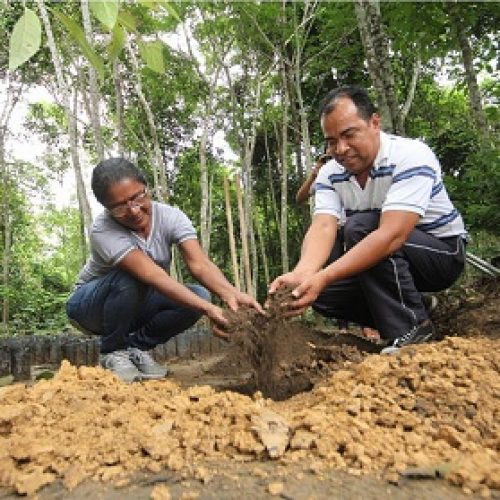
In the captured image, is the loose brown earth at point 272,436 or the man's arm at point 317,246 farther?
the man's arm at point 317,246

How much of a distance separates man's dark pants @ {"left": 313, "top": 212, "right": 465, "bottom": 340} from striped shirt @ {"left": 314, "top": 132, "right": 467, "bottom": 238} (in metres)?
0.08

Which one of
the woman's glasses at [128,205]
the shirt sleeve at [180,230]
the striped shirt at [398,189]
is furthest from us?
the shirt sleeve at [180,230]

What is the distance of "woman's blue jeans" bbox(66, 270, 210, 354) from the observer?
8.26ft

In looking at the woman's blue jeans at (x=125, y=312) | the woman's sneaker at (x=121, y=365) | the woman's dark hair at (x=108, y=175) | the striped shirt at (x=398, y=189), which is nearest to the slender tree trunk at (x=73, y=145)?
the woman's blue jeans at (x=125, y=312)

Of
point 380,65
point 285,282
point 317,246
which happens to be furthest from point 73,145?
point 285,282

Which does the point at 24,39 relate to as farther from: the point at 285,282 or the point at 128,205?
the point at 128,205

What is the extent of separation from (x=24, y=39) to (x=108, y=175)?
1791mm

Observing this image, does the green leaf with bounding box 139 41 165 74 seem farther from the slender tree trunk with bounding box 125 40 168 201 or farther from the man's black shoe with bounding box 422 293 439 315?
Result: the slender tree trunk with bounding box 125 40 168 201

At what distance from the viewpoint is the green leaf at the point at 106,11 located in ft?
1.87

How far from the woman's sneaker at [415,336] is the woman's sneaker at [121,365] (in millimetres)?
1152

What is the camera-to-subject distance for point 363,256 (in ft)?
6.73

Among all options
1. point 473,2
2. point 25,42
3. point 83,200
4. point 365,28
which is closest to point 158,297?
point 25,42

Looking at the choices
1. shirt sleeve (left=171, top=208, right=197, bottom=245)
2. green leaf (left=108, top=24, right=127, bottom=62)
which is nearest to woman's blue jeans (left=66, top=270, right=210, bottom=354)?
shirt sleeve (left=171, top=208, right=197, bottom=245)

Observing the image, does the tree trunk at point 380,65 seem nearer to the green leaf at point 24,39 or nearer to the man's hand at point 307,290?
the man's hand at point 307,290
